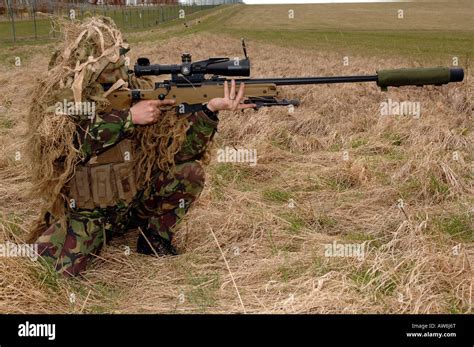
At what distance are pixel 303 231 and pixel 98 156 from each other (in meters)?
1.94

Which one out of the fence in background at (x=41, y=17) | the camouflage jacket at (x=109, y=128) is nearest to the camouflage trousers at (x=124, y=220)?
the camouflage jacket at (x=109, y=128)

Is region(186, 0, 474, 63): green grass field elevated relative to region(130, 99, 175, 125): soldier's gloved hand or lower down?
elevated

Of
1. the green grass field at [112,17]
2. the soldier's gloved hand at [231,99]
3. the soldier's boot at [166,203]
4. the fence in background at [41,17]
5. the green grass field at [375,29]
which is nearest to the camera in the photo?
the soldier's gloved hand at [231,99]

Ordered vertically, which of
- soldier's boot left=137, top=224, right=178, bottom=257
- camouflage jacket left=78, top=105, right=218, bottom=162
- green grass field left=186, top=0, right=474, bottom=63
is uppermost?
green grass field left=186, top=0, right=474, bottom=63

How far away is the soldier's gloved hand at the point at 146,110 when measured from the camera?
4.03 metres

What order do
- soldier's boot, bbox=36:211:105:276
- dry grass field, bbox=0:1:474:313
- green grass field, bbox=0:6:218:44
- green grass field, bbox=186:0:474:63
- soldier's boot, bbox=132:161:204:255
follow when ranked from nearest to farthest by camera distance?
dry grass field, bbox=0:1:474:313 → soldier's boot, bbox=36:211:105:276 → soldier's boot, bbox=132:161:204:255 → green grass field, bbox=186:0:474:63 → green grass field, bbox=0:6:218:44

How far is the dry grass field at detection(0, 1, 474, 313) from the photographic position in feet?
12.1

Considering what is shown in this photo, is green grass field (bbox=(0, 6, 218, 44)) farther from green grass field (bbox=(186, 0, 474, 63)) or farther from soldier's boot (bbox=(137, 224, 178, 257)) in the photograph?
soldier's boot (bbox=(137, 224, 178, 257))

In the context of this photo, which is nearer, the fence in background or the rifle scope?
the rifle scope

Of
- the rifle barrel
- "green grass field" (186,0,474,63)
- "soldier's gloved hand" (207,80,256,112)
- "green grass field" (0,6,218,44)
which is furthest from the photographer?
"green grass field" (0,6,218,44)

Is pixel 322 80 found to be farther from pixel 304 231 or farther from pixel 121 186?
pixel 121 186

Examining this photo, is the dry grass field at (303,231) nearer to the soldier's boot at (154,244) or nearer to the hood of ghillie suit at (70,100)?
the soldier's boot at (154,244)

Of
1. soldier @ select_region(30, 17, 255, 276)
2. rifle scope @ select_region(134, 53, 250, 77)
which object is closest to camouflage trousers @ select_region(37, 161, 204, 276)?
soldier @ select_region(30, 17, 255, 276)
